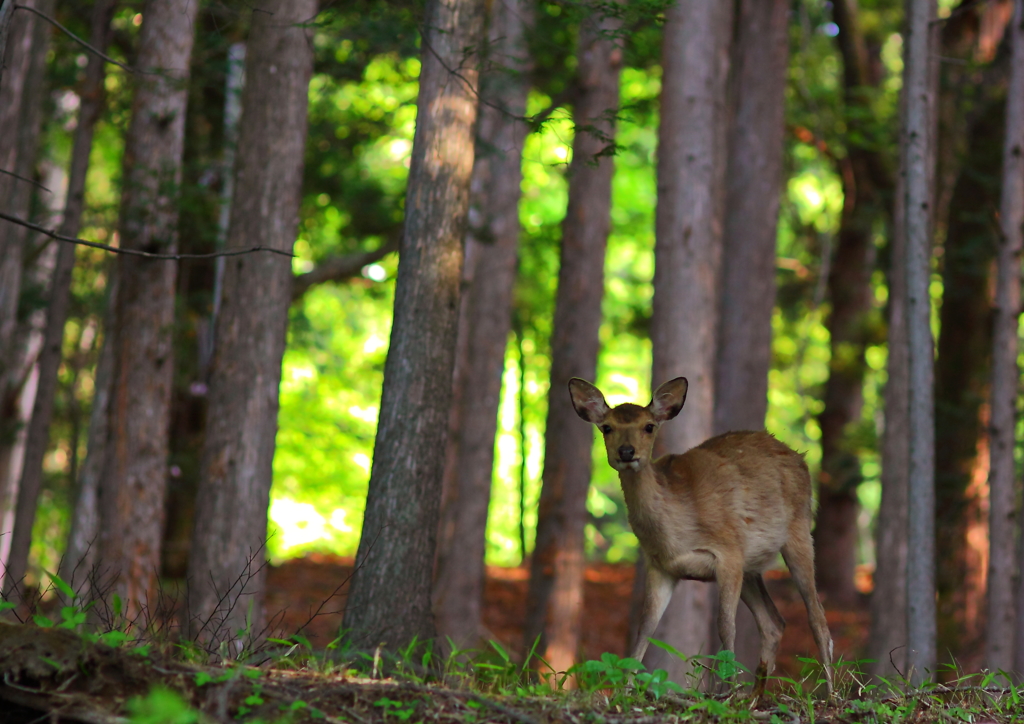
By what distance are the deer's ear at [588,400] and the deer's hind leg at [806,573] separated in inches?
58.4

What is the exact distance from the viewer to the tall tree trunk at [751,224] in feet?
37.3

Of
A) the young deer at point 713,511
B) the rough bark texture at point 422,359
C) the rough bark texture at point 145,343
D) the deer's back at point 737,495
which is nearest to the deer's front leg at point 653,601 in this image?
the young deer at point 713,511

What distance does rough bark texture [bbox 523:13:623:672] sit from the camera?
12.8 metres

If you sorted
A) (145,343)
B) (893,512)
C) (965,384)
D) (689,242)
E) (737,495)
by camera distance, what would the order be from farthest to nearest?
1. (965,384)
2. (893,512)
3. (145,343)
4. (689,242)
5. (737,495)

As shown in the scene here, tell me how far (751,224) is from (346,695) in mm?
8955

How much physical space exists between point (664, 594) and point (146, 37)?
801 cm

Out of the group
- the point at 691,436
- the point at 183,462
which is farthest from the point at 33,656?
the point at 183,462

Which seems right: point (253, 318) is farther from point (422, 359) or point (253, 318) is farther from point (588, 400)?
point (588, 400)

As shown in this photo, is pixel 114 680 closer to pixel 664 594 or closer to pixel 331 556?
pixel 664 594

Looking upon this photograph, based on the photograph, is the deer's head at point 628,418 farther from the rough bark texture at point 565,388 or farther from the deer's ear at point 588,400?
the rough bark texture at point 565,388

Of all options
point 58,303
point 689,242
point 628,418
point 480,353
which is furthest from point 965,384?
A: point 58,303

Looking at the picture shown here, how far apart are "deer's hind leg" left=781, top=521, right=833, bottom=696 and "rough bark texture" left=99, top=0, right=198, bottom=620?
6.70 meters

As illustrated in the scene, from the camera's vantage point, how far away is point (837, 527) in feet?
63.7

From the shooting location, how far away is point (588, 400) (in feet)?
19.6
